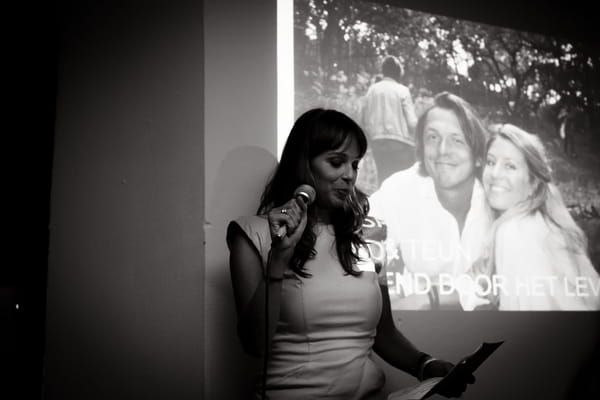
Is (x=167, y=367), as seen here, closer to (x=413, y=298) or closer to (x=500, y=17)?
(x=413, y=298)

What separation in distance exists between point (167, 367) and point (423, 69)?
1.38m

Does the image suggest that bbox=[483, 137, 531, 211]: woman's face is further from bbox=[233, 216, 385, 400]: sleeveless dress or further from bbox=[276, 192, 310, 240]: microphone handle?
bbox=[276, 192, 310, 240]: microphone handle

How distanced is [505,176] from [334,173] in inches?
37.4

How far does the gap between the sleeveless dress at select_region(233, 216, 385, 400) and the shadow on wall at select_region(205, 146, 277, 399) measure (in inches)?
10.6

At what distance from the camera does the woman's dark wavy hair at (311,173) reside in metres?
1.56

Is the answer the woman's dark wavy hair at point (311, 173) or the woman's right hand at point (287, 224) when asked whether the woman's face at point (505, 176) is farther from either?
the woman's right hand at point (287, 224)

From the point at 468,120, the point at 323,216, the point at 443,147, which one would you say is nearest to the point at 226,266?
the point at 323,216

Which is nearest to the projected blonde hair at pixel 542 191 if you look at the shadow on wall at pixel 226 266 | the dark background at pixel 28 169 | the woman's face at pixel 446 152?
the woman's face at pixel 446 152

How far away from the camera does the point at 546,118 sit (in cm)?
234

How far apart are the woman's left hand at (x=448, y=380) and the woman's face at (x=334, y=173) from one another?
0.49m

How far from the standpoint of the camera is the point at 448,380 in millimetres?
1276

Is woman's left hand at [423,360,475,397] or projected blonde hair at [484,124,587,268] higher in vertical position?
projected blonde hair at [484,124,587,268]

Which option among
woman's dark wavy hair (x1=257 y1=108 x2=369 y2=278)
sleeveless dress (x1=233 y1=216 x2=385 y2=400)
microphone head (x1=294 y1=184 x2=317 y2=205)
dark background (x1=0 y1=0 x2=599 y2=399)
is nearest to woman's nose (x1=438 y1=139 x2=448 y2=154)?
dark background (x1=0 y1=0 x2=599 y2=399)

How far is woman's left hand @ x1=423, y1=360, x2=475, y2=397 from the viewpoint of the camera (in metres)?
1.29
